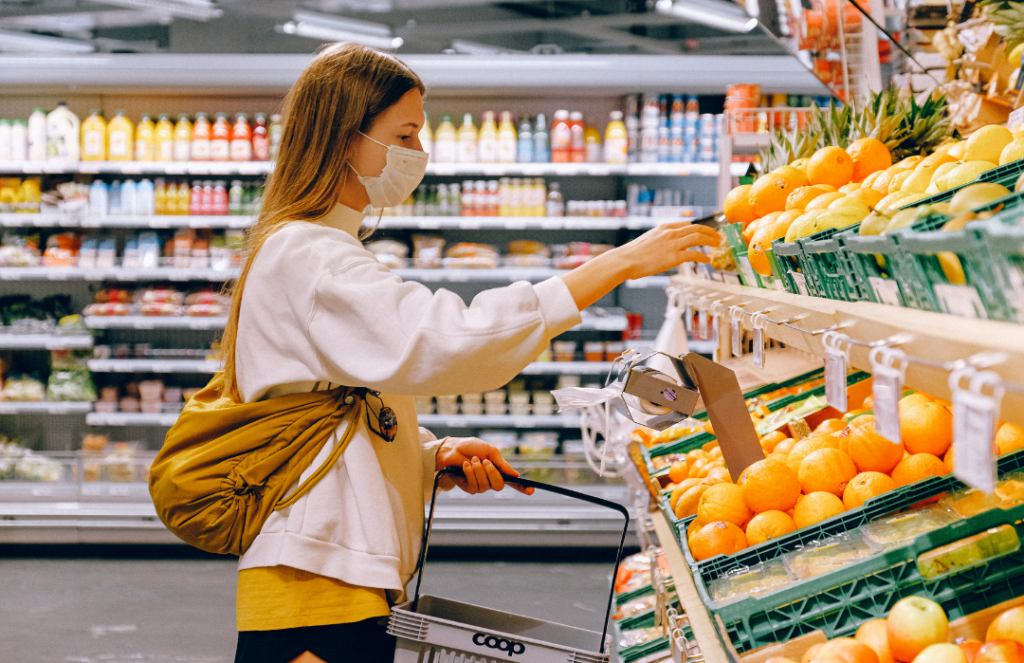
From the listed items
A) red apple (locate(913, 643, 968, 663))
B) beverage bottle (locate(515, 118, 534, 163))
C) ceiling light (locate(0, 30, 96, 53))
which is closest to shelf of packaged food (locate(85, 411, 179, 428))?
ceiling light (locate(0, 30, 96, 53))

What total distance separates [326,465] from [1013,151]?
1.05 meters

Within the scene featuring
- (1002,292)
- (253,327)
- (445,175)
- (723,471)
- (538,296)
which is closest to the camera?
(1002,292)

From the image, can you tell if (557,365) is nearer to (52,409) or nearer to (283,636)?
(52,409)

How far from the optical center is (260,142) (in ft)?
14.8

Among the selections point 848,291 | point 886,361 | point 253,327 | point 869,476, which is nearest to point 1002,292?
point 886,361

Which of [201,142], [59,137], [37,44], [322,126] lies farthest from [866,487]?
[37,44]

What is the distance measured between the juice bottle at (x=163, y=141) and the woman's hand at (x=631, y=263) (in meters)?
4.02

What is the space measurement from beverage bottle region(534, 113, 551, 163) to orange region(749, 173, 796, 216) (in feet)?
9.58

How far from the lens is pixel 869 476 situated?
1.27m

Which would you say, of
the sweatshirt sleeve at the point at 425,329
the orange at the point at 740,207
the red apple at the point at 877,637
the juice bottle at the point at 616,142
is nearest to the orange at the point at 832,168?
the orange at the point at 740,207

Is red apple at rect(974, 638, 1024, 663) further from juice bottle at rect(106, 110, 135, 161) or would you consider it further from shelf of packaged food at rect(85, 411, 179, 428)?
juice bottle at rect(106, 110, 135, 161)

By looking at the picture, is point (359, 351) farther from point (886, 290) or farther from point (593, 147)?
point (593, 147)

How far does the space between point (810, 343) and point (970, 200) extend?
0.36 meters

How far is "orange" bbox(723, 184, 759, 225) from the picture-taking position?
169 centimetres
